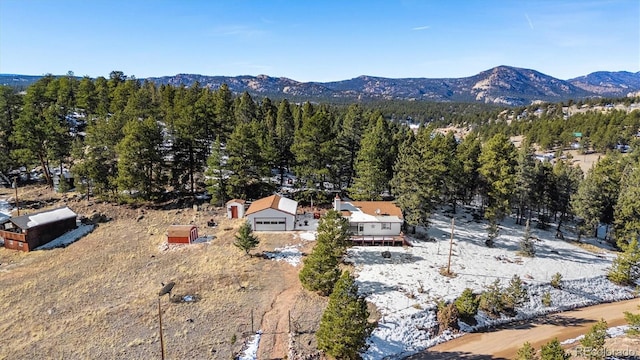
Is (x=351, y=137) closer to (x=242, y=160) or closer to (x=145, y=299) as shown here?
(x=242, y=160)

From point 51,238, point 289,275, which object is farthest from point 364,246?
point 51,238

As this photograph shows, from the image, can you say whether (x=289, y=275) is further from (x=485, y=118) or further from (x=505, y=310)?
(x=485, y=118)

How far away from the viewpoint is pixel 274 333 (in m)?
21.8

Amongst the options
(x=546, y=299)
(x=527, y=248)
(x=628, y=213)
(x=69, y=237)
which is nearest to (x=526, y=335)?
(x=546, y=299)

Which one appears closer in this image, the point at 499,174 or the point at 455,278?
the point at 455,278

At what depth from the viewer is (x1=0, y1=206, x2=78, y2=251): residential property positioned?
34.9 meters

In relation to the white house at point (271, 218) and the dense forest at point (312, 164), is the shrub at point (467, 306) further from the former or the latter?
the white house at point (271, 218)

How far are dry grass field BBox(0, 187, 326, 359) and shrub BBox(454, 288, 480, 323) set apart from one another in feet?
30.4

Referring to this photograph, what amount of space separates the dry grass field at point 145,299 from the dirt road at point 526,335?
329 inches

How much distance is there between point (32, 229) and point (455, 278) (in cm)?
3878

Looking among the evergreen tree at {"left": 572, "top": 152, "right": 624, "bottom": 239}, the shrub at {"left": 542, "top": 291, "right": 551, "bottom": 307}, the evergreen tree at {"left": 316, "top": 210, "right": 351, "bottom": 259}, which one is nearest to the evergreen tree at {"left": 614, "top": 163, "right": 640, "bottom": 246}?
the evergreen tree at {"left": 572, "top": 152, "right": 624, "bottom": 239}

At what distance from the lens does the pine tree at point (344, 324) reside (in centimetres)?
1847

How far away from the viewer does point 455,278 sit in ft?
95.1

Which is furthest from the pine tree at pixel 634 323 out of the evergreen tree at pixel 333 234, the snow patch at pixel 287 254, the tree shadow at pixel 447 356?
the snow patch at pixel 287 254
